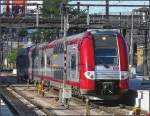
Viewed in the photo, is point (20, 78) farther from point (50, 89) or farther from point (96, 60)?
point (96, 60)

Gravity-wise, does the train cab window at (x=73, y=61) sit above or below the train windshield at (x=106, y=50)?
below

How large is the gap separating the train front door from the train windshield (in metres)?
1.59

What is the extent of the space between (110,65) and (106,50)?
27.9 inches

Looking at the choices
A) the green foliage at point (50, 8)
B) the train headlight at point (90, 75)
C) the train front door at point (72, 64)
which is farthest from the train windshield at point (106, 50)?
the green foliage at point (50, 8)

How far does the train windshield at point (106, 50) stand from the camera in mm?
26703

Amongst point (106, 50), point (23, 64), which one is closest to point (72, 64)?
point (106, 50)

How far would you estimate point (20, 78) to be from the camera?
67875 mm

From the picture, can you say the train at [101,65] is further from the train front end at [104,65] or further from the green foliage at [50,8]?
the green foliage at [50,8]

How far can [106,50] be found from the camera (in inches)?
1057

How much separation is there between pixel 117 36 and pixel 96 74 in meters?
2.07

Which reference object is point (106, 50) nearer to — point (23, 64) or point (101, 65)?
point (101, 65)

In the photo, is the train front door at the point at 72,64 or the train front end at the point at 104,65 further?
the train front door at the point at 72,64

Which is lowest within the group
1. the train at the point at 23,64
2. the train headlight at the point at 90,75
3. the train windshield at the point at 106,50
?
the train at the point at 23,64

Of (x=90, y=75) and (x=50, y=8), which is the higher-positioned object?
(x=50, y=8)
